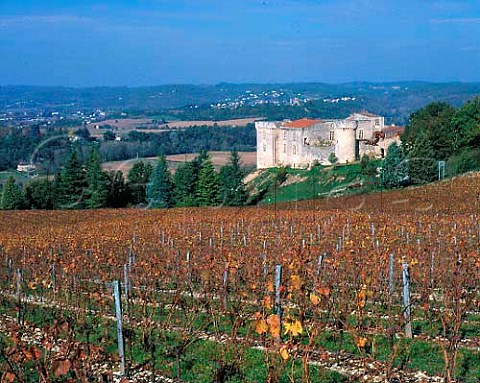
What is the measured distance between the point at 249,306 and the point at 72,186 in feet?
98.1

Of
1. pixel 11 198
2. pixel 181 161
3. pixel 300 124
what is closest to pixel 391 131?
pixel 300 124

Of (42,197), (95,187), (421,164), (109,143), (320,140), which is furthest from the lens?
(109,143)

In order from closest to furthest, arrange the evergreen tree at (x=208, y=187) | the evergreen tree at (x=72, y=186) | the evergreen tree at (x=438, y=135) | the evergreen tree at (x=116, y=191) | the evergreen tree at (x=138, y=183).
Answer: the evergreen tree at (x=72, y=186)
the evergreen tree at (x=208, y=187)
the evergreen tree at (x=116, y=191)
the evergreen tree at (x=438, y=135)
the evergreen tree at (x=138, y=183)

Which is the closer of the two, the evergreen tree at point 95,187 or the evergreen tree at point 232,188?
the evergreen tree at point 95,187

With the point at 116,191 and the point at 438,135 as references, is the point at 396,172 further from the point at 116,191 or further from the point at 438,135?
the point at 116,191

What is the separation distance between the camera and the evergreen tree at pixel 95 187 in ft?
124

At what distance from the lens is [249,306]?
10344mm

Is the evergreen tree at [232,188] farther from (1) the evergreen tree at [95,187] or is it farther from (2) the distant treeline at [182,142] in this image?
(2) the distant treeline at [182,142]

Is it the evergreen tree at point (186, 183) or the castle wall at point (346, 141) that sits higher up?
the castle wall at point (346, 141)

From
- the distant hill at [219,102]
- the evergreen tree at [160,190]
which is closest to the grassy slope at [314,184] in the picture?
the evergreen tree at [160,190]

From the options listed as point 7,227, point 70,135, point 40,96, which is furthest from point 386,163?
point 40,96

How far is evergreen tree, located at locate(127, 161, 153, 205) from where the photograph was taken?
41812mm

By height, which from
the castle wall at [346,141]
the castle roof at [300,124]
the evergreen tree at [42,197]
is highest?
the castle roof at [300,124]

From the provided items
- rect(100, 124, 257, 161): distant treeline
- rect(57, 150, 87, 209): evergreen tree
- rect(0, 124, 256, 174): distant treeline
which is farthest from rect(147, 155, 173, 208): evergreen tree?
rect(100, 124, 257, 161): distant treeline
